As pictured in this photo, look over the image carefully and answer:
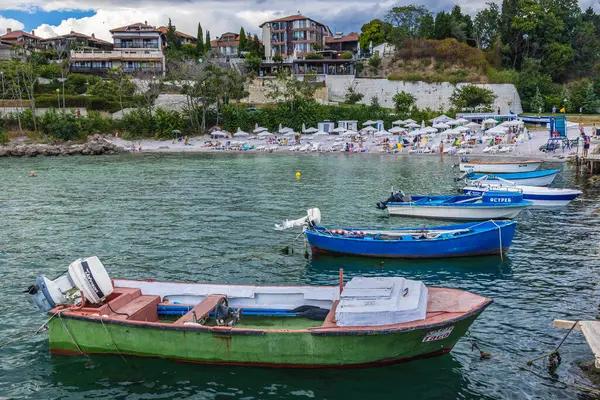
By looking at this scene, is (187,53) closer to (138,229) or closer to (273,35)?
(273,35)

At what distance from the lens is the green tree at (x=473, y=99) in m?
81.0

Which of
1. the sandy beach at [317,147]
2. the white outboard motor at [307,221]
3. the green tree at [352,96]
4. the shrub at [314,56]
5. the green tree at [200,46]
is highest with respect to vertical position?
the green tree at [200,46]

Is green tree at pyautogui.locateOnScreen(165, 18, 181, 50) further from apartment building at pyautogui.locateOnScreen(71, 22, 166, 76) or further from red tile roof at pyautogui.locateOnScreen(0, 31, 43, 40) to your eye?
red tile roof at pyautogui.locateOnScreen(0, 31, 43, 40)

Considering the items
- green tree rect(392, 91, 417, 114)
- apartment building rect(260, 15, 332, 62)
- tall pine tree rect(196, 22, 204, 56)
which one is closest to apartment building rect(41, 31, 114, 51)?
tall pine tree rect(196, 22, 204, 56)

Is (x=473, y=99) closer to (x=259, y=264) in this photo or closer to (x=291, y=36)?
(x=291, y=36)

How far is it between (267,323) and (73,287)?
522 cm

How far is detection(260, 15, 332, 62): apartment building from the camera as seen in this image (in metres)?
111

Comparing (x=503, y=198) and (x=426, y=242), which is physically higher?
(x=503, y=198)

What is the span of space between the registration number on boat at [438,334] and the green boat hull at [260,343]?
86 millimetres

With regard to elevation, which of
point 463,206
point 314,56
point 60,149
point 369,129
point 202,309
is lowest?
point 202,309

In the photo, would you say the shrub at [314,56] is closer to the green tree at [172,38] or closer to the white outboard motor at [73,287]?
the green tree at [172,38]

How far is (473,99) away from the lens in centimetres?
8250

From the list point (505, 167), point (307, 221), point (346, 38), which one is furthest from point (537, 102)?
point (307, 221)

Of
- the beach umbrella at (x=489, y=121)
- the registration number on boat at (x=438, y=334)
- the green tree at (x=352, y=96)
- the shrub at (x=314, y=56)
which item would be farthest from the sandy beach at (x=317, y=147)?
the registration number on boat at (x=438, y=334)
